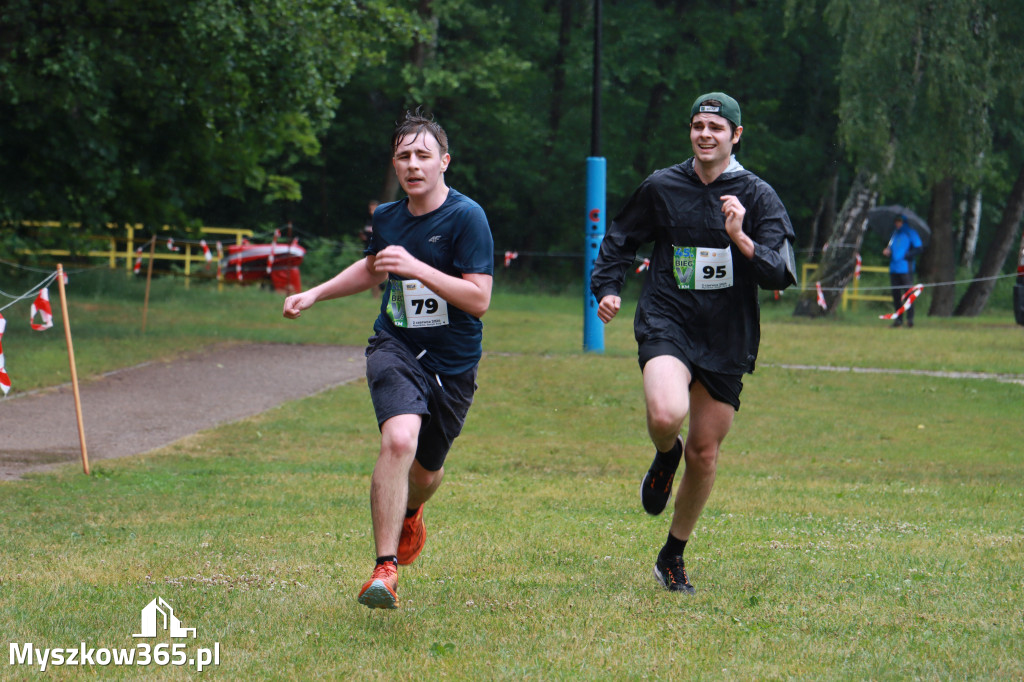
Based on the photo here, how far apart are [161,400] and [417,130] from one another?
389 inches

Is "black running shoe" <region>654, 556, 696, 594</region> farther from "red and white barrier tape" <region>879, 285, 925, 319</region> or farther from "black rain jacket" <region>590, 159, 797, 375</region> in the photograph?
"red and white barrier tape" <region>879, 285, 925, 319</region>

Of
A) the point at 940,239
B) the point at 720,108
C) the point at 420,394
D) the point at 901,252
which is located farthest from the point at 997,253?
the point at 420,394

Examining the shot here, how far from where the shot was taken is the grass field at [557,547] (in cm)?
455

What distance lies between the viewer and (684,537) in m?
5.75

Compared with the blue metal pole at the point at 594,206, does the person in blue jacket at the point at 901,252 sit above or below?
below

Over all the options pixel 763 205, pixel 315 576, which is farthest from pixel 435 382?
pixel 763 205

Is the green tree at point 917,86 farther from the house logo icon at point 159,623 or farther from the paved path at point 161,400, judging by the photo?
the house logo icon at point 159,623

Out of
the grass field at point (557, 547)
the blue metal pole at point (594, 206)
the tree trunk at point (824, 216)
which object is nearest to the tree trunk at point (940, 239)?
the tree trunk at point (824, 216)

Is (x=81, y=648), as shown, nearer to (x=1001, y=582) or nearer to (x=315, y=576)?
(x=315, y=576)

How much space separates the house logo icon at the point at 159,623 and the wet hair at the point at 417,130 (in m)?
2.08

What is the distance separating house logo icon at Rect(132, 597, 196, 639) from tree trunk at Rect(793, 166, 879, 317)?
25373 millimetres

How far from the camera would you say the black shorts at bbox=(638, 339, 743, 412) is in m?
5.52

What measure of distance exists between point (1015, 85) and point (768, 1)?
19090mm

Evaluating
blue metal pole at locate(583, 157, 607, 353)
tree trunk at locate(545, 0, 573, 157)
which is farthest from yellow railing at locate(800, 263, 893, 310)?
blue metal pole at locate(583, 157, 607, 353)
